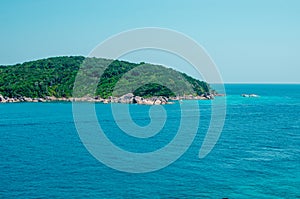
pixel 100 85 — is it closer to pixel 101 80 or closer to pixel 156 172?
pixel 101 80

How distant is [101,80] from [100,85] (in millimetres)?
5217

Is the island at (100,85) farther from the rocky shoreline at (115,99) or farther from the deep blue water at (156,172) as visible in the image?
the deep blue water at (156,172)

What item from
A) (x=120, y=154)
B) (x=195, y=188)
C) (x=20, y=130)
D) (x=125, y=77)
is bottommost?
(x=195, y=188)

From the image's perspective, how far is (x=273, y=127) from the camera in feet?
223

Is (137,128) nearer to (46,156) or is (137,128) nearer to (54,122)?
(54,122)

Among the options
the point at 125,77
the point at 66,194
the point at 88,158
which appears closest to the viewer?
the point at 66,194

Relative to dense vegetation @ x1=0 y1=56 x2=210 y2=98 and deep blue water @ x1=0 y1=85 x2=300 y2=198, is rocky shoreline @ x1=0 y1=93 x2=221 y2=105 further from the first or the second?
deep blue water @ x1=0 y1=85 x2=300 y2=198

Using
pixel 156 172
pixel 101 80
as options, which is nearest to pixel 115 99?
pixel 101 80

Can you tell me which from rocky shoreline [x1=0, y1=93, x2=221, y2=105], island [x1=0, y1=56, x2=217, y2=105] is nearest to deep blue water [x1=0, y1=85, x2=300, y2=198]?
rocky shoreline [x1=0, y1=93, x2=221, y2=105]

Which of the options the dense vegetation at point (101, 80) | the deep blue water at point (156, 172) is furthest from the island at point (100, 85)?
the deep blue water at point (156, 172)

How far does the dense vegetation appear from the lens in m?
128

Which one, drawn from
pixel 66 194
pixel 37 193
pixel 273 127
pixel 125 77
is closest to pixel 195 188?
pixel 66 194

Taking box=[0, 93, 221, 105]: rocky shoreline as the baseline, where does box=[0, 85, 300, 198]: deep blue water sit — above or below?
below

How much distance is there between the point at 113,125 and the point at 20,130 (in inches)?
680
